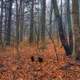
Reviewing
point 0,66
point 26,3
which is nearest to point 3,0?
point 26,3

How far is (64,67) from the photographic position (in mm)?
10312

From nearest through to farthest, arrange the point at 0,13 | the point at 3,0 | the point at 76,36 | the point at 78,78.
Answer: the point at 78,78 < the point at 76,36 < the point at 3,0 < the point at 0,13

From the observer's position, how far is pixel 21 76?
939 cm

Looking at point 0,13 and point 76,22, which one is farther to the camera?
point 0,13

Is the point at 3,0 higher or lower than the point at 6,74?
higher

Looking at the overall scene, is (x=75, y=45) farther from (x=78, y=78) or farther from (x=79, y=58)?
(x=78, y=78)

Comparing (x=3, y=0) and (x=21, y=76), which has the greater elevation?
(x=3, y=0)

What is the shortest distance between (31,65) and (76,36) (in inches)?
102

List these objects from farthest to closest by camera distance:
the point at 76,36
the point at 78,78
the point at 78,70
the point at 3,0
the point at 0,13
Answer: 1. the point at 0,13
2. the point at 3,0
3. the point at 76,36
4. the point at 78,70
5. the point at 78,78

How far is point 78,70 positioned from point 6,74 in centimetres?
308

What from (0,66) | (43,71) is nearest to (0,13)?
(0,66)

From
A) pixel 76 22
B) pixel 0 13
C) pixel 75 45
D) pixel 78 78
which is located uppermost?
pixel 0 13

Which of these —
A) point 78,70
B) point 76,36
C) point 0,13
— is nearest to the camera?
point 78,70

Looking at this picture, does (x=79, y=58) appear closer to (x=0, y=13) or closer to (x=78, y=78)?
(x=78, y=78)
